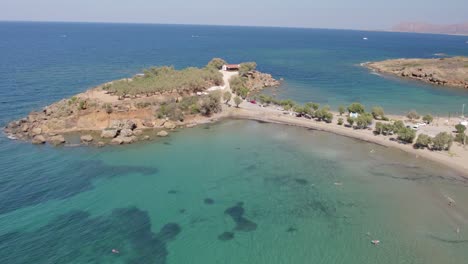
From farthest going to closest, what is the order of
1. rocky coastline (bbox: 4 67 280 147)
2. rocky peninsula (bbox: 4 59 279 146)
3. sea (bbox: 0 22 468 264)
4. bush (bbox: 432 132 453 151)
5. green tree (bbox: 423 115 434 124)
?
green tree (bbox: 423 115 434 124), rocky peninsula (bbox: 4 59 279 146), rocky coastline (bbox: 4 67 280 147), bush (bbox: 432 132 453 151), sea (bbox: 0 22 468 264)

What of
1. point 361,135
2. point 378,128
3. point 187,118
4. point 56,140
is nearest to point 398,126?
point 378,128

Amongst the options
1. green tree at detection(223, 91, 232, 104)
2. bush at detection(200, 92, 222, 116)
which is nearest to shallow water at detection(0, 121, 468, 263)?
bush at detection(200, 92, 222, 116)

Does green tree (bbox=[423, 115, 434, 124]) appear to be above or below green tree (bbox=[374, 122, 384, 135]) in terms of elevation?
above

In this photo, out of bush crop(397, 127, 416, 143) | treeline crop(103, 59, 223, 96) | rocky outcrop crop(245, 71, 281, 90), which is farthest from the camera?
rocky outcrop crop(245, 71, 281, 90)

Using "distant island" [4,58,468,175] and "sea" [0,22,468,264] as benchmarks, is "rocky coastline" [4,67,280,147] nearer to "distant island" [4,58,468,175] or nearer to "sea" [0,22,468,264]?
"distant island" [4,58,468,175]

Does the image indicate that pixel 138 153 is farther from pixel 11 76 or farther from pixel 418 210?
pixel 11 76

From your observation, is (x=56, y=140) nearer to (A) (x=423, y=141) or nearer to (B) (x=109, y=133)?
(B) (x=109, y=133)

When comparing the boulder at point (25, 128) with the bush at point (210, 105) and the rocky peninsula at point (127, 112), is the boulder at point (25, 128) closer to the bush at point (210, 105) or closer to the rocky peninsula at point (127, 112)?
the rocky peninsula at point (127, 112)
